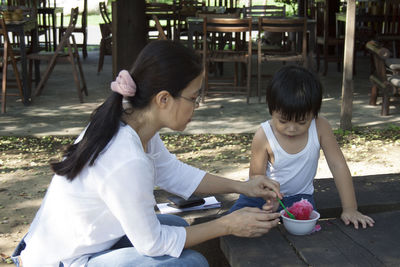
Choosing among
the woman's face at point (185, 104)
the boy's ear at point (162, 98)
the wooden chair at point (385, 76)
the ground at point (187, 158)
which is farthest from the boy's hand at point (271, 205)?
the wooden chair at point (385, 76)

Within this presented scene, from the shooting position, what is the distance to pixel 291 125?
2490mm

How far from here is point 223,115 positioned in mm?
6328

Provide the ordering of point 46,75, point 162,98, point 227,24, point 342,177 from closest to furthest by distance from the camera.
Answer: point 162,98 < point 342,177 < point 227,24 < point 46,75

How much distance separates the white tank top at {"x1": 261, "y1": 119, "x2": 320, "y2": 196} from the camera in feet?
8.50

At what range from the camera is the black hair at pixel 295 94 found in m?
2.43

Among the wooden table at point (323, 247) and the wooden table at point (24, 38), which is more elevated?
Answer: the wooden table at point (24, 38)

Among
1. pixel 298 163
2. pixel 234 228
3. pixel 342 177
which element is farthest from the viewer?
pixel 298 163

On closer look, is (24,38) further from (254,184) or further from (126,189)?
(126,189)

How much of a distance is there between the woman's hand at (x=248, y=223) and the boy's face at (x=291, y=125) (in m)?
0.52

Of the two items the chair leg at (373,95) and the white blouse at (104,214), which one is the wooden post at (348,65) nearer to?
the chair leg at (373,95)

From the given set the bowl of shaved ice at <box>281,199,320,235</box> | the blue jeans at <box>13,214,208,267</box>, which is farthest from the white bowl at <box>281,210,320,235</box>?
the blue jeans at <box>13,214,208,267</box>

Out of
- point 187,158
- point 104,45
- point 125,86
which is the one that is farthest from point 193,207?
point 104,45

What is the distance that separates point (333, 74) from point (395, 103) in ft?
7.78

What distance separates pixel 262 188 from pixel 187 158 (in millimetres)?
2525
